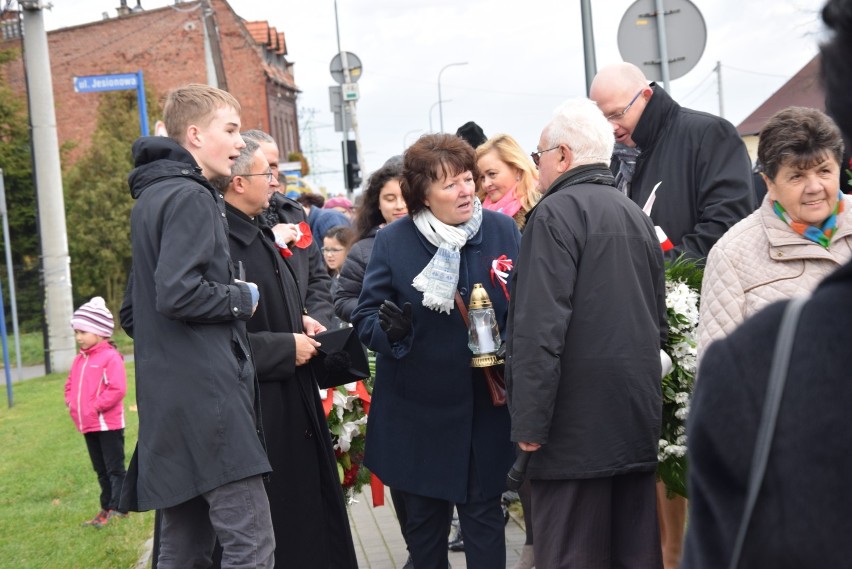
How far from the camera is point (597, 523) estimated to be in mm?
4156

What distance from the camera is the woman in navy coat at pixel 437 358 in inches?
193

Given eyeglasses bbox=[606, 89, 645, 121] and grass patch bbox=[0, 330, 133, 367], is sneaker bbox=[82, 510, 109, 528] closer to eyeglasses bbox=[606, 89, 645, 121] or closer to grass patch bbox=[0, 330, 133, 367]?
eyeglasses bbox=[606, 89, 645, 121]

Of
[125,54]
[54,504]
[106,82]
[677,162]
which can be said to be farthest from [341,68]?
[125,54]

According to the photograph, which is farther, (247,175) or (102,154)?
(102,154)

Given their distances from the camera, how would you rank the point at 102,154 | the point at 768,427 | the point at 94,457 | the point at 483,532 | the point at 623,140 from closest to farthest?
the point at 768,427 → the point at 483,532 → the point at 623,140 → the point at 94,457 → the point at 102,154

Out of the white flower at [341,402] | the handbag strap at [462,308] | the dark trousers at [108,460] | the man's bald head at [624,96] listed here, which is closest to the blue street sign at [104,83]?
the dark trousers at [108,460]

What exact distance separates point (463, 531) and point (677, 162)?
6.92 ft

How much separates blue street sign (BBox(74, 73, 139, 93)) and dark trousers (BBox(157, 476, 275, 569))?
983 centimetres

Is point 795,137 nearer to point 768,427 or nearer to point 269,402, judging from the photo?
point 269,402

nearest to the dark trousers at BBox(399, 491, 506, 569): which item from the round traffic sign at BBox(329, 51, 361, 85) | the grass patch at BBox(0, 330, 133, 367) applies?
the grass patch at BBox(0, 330, 133, 367)

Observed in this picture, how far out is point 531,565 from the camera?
5969 millimetres

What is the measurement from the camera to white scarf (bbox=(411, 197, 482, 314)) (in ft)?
15.9

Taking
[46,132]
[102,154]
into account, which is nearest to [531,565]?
[46,132]

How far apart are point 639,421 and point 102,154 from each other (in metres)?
30.1
